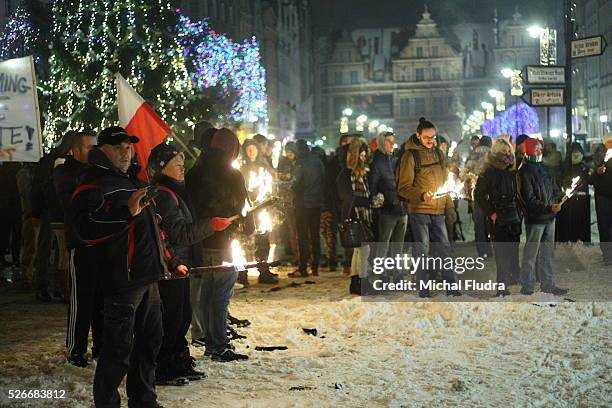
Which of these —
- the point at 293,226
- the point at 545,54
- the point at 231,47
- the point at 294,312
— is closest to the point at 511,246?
the point at 294,312

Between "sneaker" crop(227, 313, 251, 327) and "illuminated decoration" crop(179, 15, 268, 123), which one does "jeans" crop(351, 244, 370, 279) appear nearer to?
"sneaker" crop(227, 313, 251, 327)

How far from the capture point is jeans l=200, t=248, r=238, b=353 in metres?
8.27

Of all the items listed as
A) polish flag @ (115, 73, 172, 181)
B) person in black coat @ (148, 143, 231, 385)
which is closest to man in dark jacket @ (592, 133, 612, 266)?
polish flag @ (115, 73, 172, 181)

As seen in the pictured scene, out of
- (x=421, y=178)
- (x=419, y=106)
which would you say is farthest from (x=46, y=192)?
(x=419, y=106)

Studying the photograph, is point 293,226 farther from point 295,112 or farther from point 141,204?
point 295,112

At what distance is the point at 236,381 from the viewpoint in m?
7.46

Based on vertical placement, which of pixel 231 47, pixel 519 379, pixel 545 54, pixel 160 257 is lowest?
pixel 519 379

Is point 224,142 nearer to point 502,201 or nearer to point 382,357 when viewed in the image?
point 382,357

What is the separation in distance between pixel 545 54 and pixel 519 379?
64.5 feet

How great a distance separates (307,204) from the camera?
47.8 feet

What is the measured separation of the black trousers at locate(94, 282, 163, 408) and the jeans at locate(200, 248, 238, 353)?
2.08 m

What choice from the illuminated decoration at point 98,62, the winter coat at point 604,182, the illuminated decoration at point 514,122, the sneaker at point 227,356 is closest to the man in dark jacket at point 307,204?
the winter coat at point 604,182

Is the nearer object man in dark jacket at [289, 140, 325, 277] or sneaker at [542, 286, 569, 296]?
sneaker at [542, 286, 569, 296]

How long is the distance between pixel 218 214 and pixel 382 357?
6.32 feet
